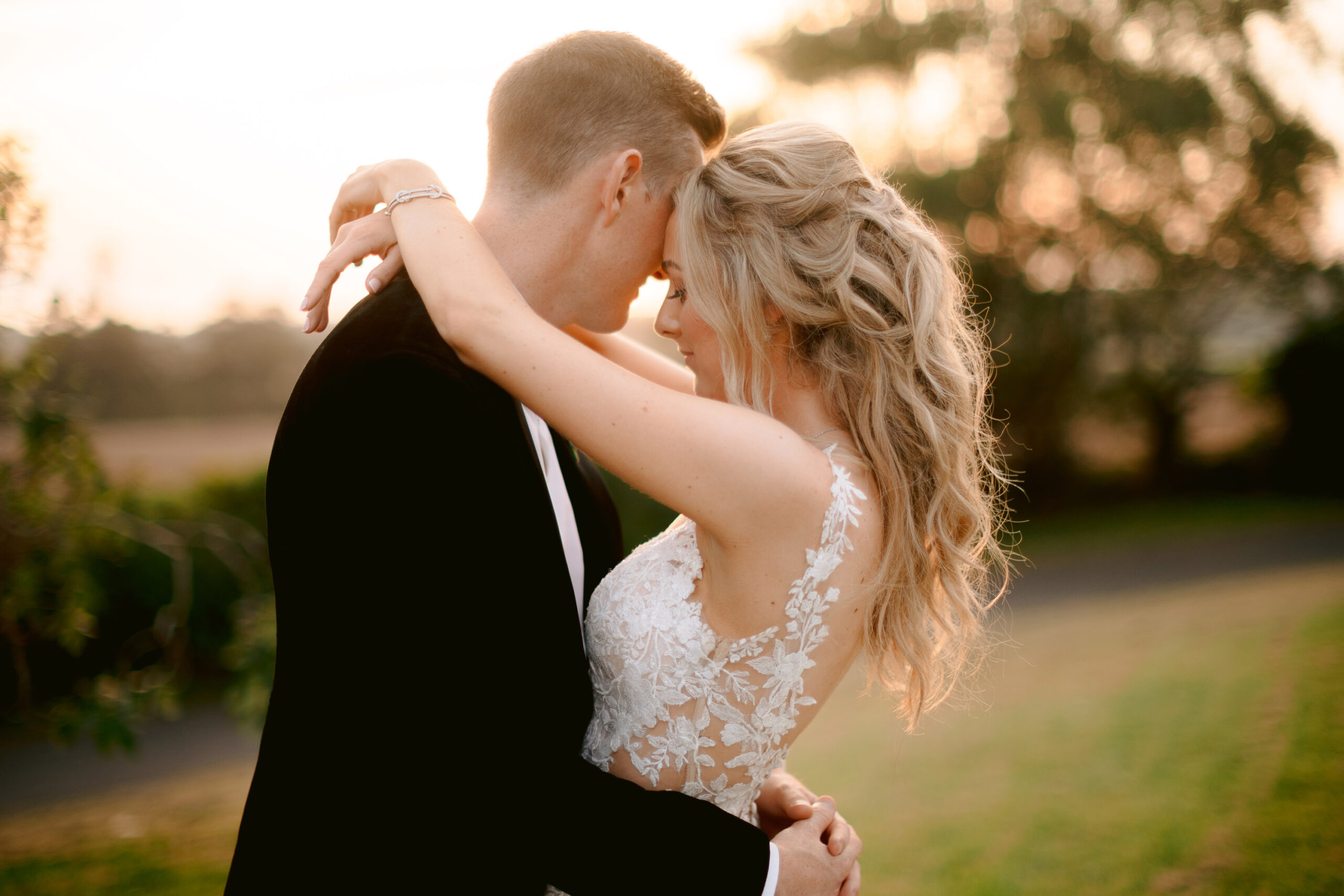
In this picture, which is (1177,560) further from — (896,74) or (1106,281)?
(896,74)

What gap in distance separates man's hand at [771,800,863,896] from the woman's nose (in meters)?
1.34

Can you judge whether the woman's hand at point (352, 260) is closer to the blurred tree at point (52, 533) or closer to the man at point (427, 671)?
the man at point (427, 671)

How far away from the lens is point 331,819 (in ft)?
6.12

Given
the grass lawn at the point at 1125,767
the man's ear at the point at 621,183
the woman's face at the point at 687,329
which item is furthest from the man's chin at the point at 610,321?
the grass lawn at the point at 1125,767

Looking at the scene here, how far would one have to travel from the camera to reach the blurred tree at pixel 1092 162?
14.9 metres

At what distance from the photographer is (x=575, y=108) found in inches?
89.2

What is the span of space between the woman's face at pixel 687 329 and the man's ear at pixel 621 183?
0.14 m

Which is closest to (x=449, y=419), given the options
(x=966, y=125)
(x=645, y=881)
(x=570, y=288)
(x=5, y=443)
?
(x=570, y=288)

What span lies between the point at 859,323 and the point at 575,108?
3.03ft

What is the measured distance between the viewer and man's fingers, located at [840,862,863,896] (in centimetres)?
222

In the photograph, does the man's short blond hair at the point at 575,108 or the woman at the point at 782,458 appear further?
the man's short blond hair at the point at 575,108

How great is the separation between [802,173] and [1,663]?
8068 millimetres

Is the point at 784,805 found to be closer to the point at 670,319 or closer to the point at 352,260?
the point at 670,319

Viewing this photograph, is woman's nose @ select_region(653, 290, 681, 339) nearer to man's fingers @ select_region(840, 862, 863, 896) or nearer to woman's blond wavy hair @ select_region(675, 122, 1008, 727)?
woman's blond wavy hair @ select_region(675, 122, 1008, 727)
